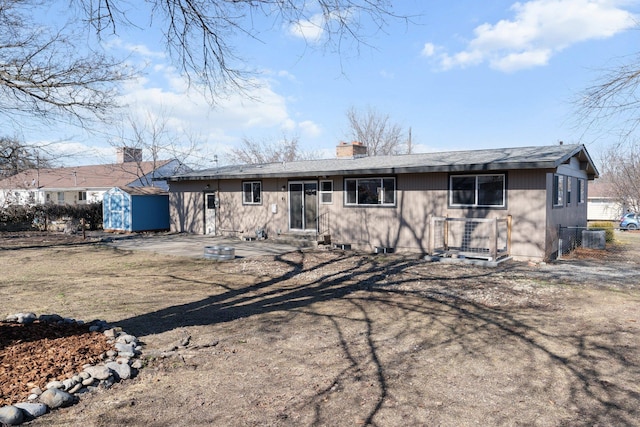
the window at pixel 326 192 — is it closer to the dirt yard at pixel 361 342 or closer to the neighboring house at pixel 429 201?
the neighboring house at pixel 429 201

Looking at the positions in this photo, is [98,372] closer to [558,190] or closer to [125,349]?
[125,349]

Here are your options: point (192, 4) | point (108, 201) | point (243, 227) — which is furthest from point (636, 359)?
point (108, 201)

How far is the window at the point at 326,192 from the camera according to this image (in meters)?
14.4

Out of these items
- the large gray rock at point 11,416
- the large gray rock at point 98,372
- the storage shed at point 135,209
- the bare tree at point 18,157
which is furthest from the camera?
the storage shed at point 135,209

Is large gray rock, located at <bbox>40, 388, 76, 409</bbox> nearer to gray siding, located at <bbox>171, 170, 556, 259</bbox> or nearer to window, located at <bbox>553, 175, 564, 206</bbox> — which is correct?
gray siding, located at <bbox>171, 170, 556, 259</bbox>

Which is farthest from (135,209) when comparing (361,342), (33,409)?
(33,409)

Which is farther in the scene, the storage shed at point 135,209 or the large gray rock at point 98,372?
the storage shed at point 135,209

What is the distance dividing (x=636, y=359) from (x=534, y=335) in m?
1.04

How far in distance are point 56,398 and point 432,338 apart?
153 inches

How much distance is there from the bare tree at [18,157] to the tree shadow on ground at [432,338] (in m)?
3.93

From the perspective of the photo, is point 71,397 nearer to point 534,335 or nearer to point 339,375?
point 339,375

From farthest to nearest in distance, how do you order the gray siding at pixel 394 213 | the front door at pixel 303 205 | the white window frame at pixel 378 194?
1. the front door at pixel 303 205
2. the white window frame at pixel 378 194
3. the gray siding at pixel 394 213

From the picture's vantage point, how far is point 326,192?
14531mm

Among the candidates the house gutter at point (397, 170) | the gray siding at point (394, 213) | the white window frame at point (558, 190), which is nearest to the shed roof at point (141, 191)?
the gray siding at point (394, 213)
